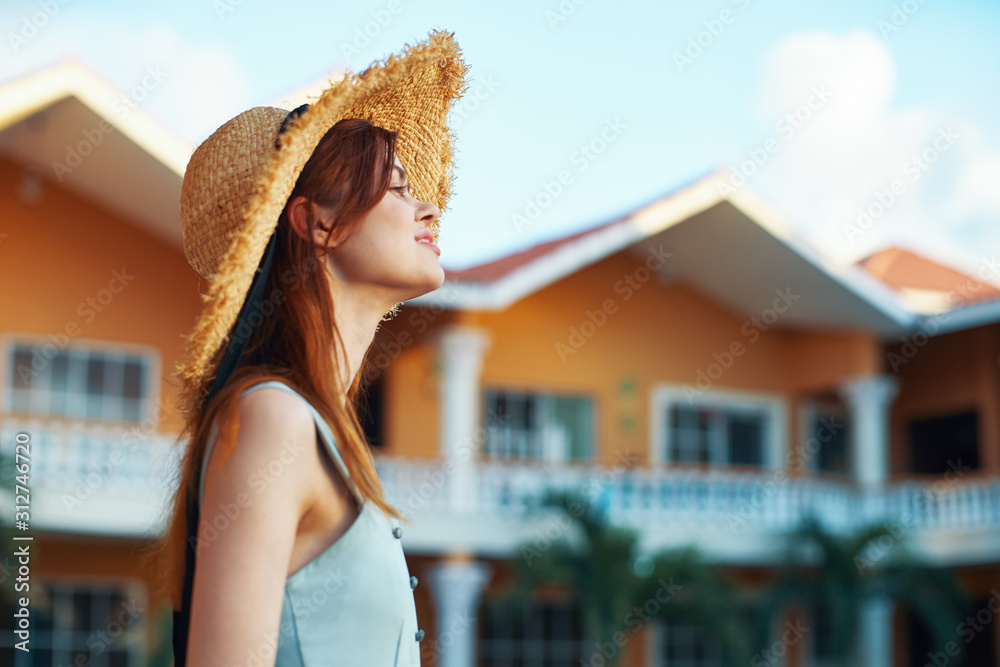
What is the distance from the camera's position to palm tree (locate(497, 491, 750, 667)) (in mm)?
12344

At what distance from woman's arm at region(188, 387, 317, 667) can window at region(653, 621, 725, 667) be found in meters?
15.4

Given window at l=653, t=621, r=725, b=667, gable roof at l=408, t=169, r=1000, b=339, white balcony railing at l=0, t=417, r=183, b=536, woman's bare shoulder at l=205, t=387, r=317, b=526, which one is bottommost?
window at l=653, t=621, r=725, b=667

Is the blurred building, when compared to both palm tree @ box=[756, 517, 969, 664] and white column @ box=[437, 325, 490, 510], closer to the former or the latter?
white column @ box=[437, 325, 490, 510]

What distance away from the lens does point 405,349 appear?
14664 millimetres

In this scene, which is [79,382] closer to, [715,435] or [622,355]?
[622,355]

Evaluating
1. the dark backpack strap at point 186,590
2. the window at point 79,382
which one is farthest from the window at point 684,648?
the dark backpack strap at point 186,590

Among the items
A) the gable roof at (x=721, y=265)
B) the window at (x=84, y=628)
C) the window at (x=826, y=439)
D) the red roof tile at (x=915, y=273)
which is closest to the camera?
the window at (x=84, y=628)

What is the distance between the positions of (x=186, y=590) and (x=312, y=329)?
308 millimetres

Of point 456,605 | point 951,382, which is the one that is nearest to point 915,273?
point 951,382

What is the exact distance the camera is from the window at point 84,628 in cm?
1345

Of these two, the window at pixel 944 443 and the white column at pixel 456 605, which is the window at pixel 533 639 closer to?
the white column at pixel 456 605

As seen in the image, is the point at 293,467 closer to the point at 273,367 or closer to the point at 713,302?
the point at 273,367

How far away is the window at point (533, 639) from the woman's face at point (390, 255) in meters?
14.1

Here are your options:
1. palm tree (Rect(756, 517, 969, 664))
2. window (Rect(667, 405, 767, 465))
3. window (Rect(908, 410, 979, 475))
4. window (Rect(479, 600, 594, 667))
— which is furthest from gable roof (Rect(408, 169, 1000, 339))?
window (Rect(479, 600, 594, 667))
